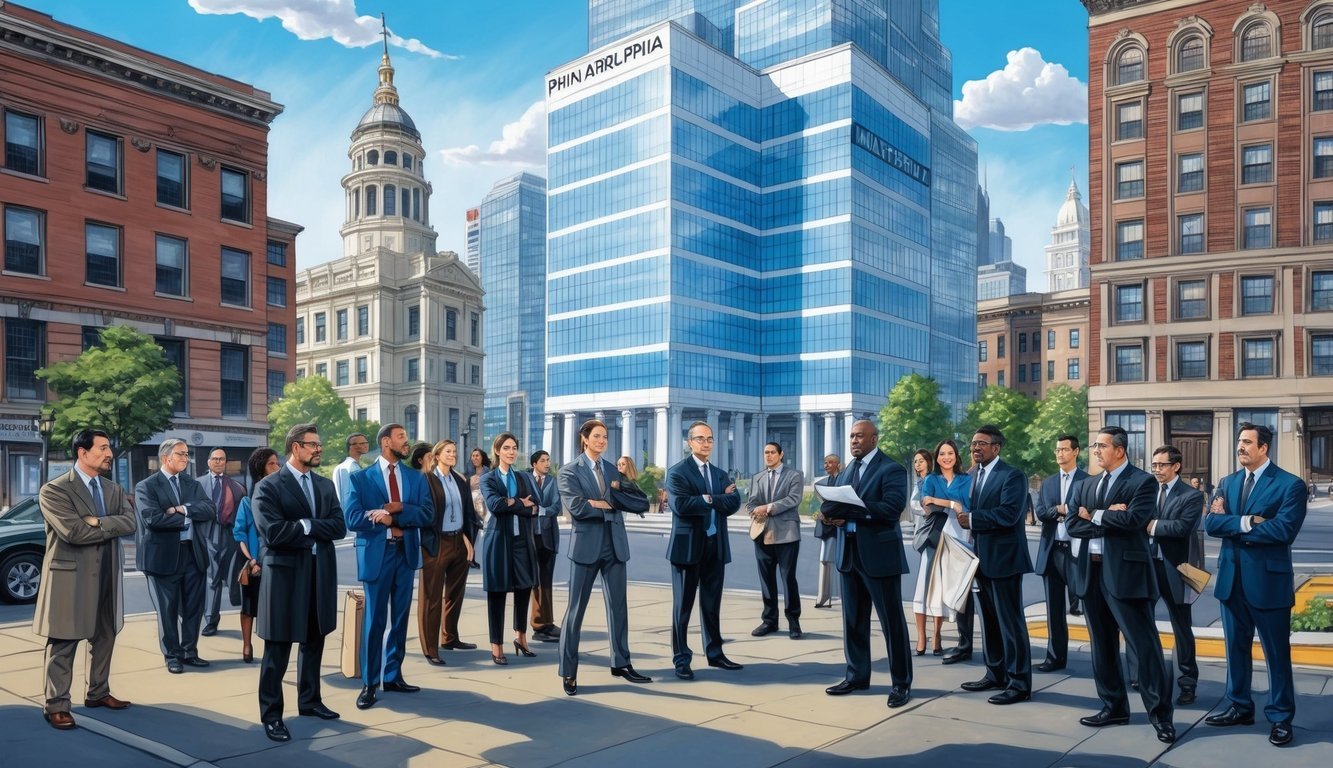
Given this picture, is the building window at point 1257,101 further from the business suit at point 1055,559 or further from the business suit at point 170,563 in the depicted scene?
the business suit at point 170,563

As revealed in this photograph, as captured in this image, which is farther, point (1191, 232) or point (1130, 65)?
point (1130, 65)

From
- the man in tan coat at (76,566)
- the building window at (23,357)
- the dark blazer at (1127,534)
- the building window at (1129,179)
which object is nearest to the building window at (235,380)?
the building window at (23,357)

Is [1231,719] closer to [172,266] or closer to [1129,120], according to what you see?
[172,266]

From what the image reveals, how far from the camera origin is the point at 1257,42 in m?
48.6

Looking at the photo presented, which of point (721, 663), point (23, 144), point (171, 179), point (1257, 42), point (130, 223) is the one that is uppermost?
point (1257, 42)

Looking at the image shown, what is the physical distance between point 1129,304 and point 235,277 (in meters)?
42.3

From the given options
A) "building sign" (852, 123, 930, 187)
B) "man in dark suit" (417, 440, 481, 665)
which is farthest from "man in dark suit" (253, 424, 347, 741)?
"building sign" (852, 123, 930, 187)

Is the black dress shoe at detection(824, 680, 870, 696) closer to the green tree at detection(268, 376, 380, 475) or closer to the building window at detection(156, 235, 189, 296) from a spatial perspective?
the building window at detection(156, 235, 189, 296)

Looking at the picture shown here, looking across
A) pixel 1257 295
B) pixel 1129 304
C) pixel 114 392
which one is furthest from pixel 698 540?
pixel 1257 295

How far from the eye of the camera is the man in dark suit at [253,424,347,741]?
756cm

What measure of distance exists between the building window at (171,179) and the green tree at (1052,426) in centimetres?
4383

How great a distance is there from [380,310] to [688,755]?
94.6m

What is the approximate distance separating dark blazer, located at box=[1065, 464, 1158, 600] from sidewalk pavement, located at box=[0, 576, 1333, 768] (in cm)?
114

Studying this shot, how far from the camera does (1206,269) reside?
161 feet
